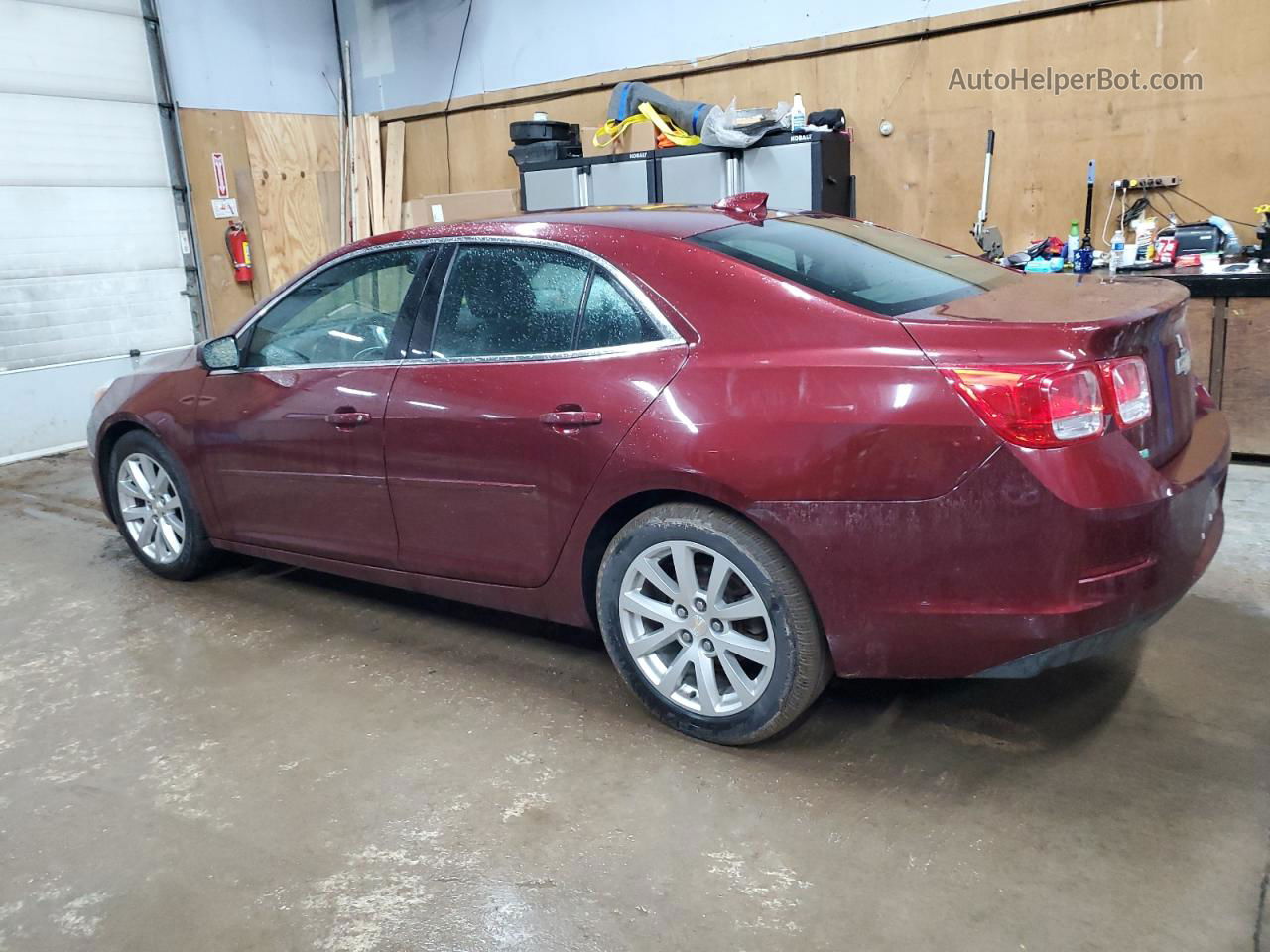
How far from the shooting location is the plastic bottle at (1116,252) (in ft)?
16.9

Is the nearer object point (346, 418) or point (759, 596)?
point (759, 596)

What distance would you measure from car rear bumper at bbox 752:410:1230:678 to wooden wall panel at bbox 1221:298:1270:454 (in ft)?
9.28

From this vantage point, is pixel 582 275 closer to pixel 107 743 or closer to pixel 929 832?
pixel 929 832

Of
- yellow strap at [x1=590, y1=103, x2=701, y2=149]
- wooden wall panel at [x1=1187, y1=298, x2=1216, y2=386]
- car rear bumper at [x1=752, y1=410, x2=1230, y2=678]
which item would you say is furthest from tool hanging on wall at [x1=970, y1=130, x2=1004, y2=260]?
car rear bumper at [x1=752, y1=410, x2=1230, y2=678]

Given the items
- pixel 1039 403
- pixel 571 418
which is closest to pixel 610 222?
pixel 571 418

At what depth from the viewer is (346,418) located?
303 cm

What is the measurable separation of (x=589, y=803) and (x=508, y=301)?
4.58 ft

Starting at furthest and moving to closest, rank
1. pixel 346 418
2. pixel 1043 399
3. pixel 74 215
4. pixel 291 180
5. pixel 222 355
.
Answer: pixel 291 180, pixel 74 215, pixel 222 355, pixel 346 418, pixel 1043 399

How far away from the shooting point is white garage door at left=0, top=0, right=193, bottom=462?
691 cm

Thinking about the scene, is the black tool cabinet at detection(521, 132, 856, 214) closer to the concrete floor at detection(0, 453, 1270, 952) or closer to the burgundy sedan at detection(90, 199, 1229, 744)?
the burgundy sedan at detection(90, 199, 1229, 744)

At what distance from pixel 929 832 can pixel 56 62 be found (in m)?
7.95

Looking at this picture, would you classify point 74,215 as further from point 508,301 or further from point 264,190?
point 508,301

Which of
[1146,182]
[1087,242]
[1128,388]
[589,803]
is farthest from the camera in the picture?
[1087,242]

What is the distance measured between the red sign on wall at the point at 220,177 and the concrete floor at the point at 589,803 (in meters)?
6.02
